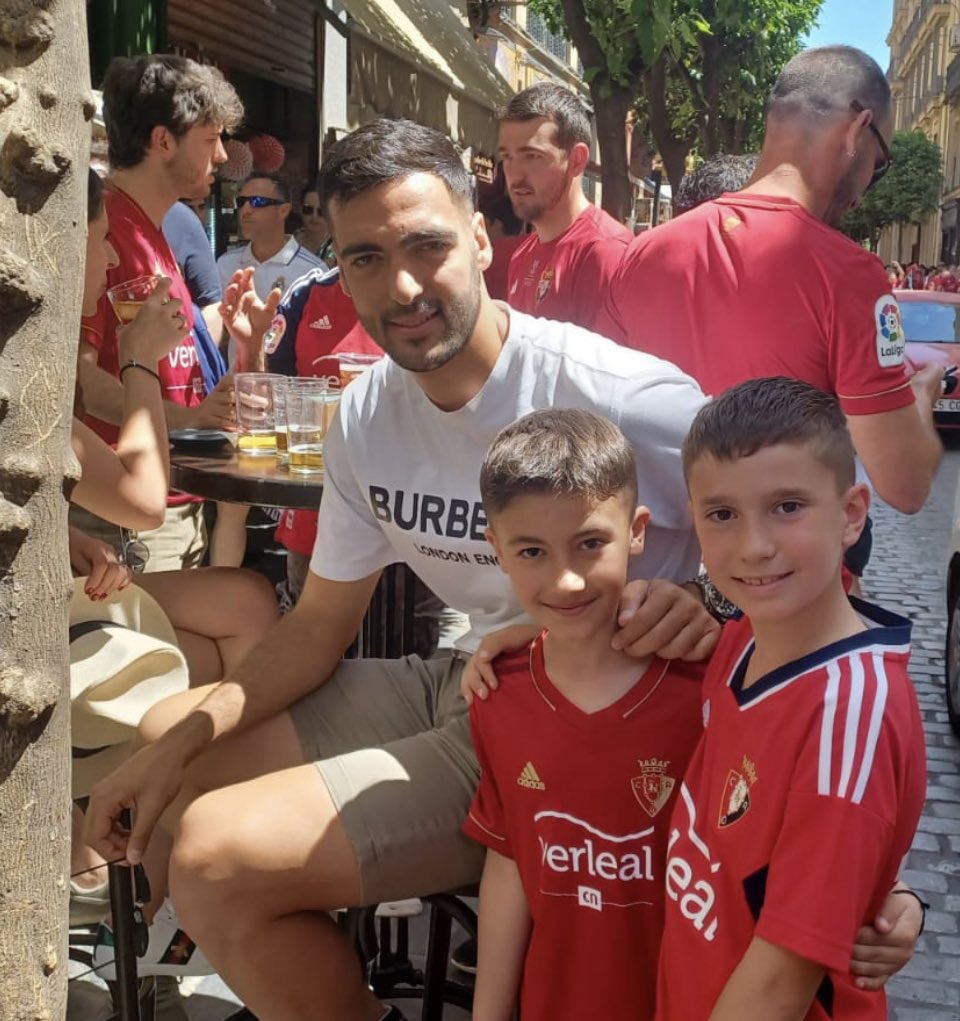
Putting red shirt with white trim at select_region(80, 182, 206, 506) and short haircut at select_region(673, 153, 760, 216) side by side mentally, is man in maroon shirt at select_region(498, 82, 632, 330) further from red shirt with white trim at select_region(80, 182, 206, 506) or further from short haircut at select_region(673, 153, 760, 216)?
red shirt with white trim at select_region(80, 182, 206, 506)

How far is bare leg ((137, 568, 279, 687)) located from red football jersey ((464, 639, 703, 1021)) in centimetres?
126

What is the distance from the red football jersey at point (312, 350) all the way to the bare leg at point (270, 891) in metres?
2.01

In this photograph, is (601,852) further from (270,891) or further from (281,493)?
(281,493)

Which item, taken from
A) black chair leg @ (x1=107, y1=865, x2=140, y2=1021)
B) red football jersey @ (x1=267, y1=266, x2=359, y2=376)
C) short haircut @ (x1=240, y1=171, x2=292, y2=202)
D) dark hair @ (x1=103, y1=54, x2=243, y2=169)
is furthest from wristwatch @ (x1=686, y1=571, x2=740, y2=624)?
short haircut @ (x1=240, y1=171, x2=292, y2=202)

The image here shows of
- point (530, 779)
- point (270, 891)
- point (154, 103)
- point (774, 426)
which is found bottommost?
point (270, 891)

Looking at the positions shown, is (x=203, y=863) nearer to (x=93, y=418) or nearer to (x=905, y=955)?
(x=905, y=955)

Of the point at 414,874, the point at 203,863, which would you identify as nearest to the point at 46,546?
the point at 203,863

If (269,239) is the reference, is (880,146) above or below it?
below

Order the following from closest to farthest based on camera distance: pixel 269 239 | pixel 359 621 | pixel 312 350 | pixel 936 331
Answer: pixel 359 621
pixel 312 350
pixel 269 239
pixel 936 331

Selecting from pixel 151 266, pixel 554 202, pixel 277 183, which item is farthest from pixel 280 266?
Result: pixel 151 266

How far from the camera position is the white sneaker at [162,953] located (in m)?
2.37

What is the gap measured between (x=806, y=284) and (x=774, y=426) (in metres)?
1.46

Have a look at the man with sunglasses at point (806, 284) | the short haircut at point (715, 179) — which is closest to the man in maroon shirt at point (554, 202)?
the short haircut at point (715, 179)

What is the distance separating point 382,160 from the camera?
7.22 feet
